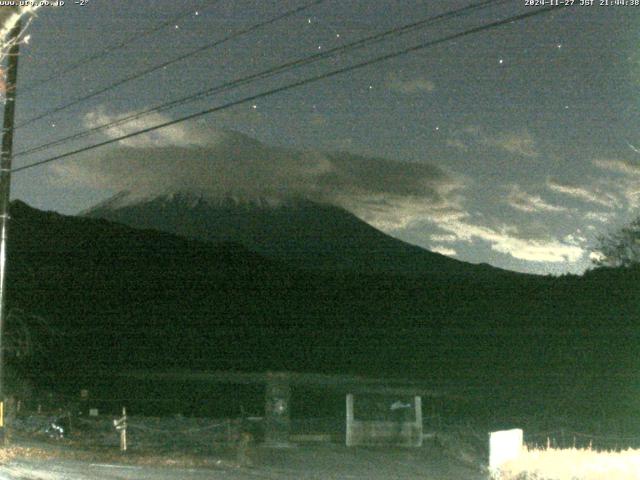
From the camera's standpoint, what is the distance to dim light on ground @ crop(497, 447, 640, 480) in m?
13.5

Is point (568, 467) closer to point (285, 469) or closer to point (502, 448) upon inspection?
point (502, 448)

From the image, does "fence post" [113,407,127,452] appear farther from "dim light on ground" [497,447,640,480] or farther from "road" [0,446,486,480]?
"dim light on ground" [497,447,640,480]

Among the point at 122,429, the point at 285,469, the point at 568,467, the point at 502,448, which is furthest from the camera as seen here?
the point at 122,429

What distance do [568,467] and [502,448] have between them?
187 centimetres

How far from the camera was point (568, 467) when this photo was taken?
14047 millimetres

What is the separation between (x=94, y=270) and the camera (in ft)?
310

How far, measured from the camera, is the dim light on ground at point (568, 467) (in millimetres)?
13484

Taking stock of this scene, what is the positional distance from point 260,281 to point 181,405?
50.4 m

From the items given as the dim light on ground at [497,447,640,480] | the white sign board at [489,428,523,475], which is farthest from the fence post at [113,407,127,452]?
the dim light on ground at [497,447,640,480]

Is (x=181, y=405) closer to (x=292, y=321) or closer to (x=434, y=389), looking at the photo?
(x=434, y=389)

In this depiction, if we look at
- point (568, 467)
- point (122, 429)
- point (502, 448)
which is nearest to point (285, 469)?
point (122, 429)

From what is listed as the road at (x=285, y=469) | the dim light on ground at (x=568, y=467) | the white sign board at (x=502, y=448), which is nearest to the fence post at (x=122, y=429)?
the road at (x=285, y=469)

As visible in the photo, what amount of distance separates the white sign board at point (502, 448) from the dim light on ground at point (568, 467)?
0.57 feet

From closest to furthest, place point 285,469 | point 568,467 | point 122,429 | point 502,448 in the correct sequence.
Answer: point 568,467 → point 502,448 → point 285,469 → point 122,429
